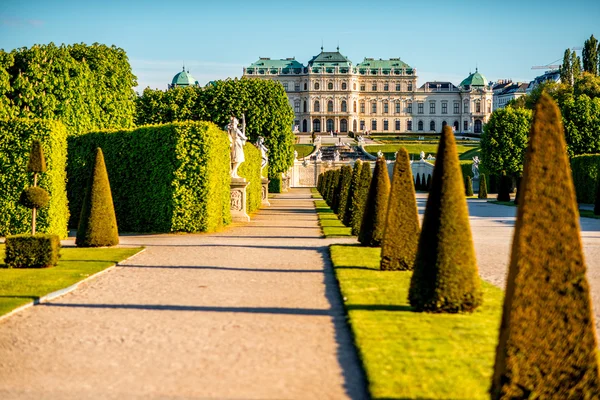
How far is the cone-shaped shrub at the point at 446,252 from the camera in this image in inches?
234

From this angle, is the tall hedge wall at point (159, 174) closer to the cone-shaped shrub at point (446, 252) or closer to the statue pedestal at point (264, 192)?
the cone-shaped shrub at point (446, 252)

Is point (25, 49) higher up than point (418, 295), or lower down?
higher up

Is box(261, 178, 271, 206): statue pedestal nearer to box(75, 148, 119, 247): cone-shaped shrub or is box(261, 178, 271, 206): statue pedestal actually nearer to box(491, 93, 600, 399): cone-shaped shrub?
box(75, 148, 119, 247): cone-shaped shrub

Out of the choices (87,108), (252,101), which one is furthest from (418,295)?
(252,101)

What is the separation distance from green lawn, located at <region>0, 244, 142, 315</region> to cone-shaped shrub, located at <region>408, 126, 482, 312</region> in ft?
11.1

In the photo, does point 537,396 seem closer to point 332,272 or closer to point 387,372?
point 387,372

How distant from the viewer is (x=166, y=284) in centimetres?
810

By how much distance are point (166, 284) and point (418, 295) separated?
3.06 metres

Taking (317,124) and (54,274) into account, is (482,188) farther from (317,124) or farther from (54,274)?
(317,124)

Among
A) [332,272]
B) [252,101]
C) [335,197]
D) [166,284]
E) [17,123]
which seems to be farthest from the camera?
[252,101]

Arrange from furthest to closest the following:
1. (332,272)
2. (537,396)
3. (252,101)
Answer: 1. (252,101)
2. (332,272)
3. (537,396)

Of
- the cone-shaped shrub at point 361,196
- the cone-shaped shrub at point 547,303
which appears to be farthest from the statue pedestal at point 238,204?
the cone-shaped shrub at point 547,303

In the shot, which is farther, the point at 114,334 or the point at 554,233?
the point at 114,334

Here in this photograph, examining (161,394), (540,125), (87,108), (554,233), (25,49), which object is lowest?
(161,394)
